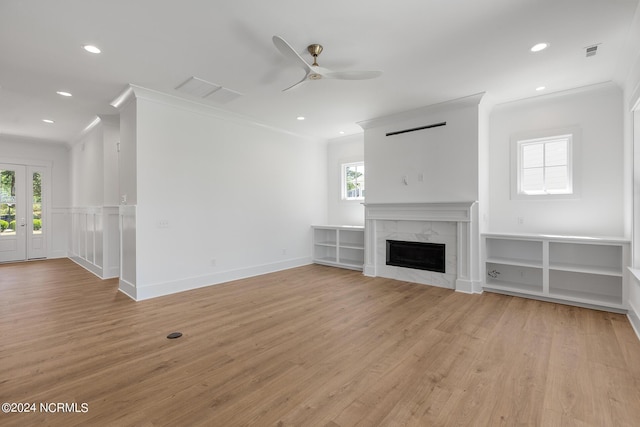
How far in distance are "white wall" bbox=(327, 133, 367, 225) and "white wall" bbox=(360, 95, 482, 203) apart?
1.05 meters

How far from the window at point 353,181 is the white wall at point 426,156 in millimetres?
1083

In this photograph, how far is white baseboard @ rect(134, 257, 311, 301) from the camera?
13.8 feet

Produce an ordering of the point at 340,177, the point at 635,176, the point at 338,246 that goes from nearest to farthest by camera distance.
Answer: the point at 635,176
the point at 338,246
the point at 340,177

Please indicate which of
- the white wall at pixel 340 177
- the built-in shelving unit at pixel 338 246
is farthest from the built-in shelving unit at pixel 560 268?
the white wall at pixel 340 177

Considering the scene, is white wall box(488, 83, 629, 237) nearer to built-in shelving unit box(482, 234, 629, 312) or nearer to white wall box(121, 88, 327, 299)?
built-in shelving unit box(482, 234, 629, 312)

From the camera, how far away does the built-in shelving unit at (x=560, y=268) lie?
3.72 m

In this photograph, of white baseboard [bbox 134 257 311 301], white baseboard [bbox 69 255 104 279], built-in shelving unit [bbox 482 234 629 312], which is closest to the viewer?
built-in shelving unit [bbox 482 234 629 312]

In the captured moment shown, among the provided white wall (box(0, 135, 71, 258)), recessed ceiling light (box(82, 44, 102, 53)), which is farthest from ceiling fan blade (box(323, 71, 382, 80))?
white wall (box(0, 135, 71, 258))

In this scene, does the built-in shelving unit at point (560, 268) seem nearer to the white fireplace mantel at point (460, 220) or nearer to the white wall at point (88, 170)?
the white fireplace mantel at point (460, 220)

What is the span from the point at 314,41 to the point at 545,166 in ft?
12.9

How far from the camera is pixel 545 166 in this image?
4488 millimetres

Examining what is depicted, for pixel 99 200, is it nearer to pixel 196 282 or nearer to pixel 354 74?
pixel 196 282

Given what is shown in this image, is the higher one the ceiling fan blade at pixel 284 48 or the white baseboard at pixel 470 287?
the ceiling fan blade at pixel 284 48

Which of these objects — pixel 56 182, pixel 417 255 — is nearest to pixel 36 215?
pixel 56 182
